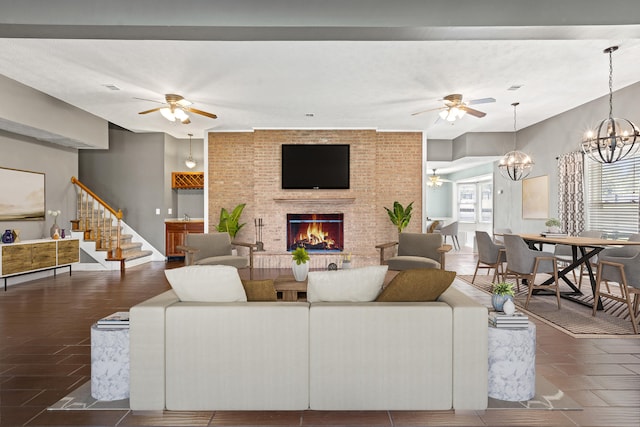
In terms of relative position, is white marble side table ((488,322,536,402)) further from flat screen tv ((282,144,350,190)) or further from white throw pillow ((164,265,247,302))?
flat screen tv ((282,144,350,190))

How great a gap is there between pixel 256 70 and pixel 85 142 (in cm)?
412

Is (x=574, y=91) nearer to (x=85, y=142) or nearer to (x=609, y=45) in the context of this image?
(x=609, y=45)

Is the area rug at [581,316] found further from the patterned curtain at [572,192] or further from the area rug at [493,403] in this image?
the patterned curtain at [572,192]

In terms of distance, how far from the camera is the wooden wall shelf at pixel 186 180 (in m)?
9.11

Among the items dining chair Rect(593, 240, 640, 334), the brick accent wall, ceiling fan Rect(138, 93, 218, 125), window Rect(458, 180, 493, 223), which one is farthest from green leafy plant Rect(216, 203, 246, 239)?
window Rect(458, 180, 493, 223)

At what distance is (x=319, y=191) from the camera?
7.89 m

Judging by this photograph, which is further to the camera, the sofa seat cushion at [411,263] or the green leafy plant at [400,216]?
the green leafy plant at [400,216]

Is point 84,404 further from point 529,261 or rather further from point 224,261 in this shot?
point 529,261

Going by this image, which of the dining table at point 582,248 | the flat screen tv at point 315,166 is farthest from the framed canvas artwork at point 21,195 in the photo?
the dining table at point 582,248

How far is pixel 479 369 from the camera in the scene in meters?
2.15

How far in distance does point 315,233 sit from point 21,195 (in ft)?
17.0

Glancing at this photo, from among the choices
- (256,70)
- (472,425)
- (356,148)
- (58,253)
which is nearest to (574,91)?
(356,148)

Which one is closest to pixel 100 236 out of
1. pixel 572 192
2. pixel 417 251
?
pixel 417 251

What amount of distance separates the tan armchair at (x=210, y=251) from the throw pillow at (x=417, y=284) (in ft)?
12.2
